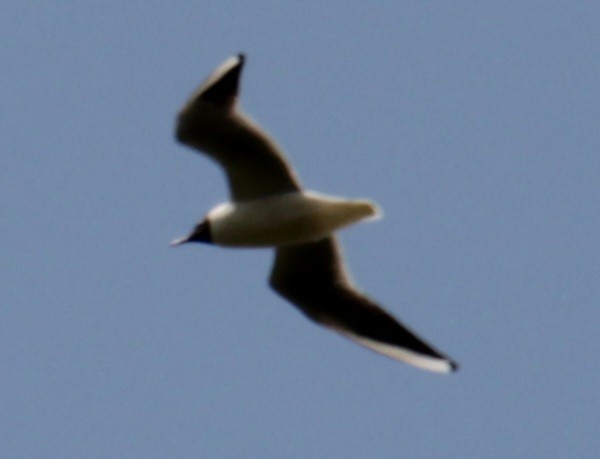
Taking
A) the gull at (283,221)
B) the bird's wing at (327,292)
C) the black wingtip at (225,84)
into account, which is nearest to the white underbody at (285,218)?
the gull at (283,221)

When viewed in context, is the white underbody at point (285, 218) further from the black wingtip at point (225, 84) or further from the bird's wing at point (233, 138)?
the black wingtip at point (225, 84)

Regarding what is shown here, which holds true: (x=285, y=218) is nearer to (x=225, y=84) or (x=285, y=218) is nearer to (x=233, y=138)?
(x=233, y=138)

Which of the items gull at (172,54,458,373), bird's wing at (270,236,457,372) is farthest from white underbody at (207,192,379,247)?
bird's wing at (270,236,457,372)

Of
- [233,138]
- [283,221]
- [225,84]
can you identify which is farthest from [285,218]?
[225,84]

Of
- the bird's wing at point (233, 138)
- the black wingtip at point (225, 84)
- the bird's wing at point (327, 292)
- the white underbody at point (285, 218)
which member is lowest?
the bird's wing at point (327, 292)

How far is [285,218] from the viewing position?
12.4 meters

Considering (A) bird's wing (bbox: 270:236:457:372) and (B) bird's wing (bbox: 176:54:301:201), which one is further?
(A) bird's wing (bbox: 270:236:457:372)

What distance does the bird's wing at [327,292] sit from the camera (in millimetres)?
12891

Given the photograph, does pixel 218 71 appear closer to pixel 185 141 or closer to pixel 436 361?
pixel 185 141

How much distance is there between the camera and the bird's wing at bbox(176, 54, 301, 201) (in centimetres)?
1214

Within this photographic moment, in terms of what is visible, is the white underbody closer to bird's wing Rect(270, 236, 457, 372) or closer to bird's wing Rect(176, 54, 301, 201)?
bird's wing Rect(176, 54, 301, 201)

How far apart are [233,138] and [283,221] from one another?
0.52 m

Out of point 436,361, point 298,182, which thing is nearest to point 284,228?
point 298,182

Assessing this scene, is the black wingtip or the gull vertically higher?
the black wingtip
